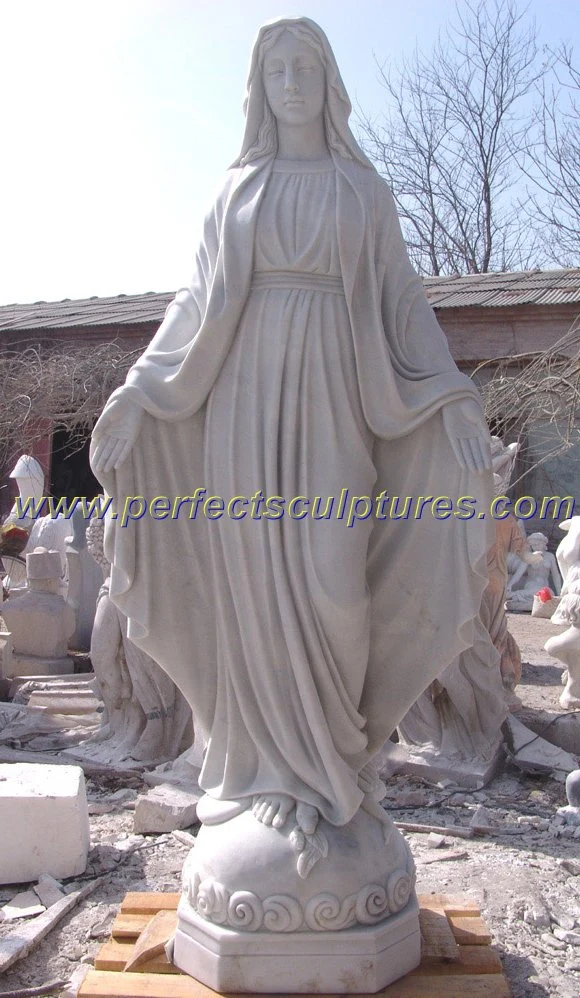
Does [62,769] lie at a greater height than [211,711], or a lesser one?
lesser

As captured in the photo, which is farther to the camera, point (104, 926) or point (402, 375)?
point (104, 926)

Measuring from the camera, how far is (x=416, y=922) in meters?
2.66

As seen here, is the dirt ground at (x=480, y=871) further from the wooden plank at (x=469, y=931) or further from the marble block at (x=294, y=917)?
the marble block at (x=294, y=917)

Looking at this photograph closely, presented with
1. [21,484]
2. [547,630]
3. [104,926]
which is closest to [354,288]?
[104,926]

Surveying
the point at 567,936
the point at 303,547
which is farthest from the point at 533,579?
the point at 303,547

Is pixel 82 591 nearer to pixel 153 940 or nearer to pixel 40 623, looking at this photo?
pixel 40 623

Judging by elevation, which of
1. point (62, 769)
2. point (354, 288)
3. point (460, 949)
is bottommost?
point (460, 949)

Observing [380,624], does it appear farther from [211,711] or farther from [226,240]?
[226,240]

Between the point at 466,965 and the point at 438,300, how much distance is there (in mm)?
11840

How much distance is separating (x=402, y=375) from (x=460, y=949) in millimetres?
1734

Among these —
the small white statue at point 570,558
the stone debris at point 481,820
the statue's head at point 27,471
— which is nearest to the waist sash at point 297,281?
the stone debris at point 481,820

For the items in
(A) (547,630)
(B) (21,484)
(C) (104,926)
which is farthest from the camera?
(B) (21,484)

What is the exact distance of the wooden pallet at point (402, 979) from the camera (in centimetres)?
252

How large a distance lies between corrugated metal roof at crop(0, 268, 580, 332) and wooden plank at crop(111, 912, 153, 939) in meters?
11.2
